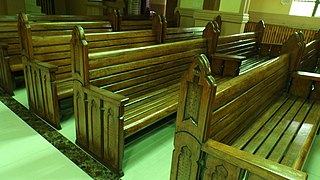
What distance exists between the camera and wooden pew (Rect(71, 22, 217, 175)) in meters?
1.78

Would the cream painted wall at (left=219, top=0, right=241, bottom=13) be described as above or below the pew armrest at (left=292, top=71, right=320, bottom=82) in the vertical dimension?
above

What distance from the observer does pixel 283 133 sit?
1.87m

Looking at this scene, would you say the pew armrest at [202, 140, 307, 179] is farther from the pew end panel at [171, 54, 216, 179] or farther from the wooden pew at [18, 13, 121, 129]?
the wooden pew at [18, 13, 121, 129]

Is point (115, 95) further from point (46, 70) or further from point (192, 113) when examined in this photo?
point (46, 70)

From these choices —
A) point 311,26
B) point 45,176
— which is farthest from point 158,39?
point 311,26

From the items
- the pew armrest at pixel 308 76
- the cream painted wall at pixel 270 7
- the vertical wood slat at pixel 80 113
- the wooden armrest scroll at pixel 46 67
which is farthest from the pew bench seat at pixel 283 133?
the cream painted wall at pixel 270 7

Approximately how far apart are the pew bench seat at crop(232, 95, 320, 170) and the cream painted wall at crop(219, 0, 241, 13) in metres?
2.60

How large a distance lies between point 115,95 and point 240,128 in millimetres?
937

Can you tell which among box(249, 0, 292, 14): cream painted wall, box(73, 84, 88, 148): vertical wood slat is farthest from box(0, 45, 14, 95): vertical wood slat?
box(249, 0, 292, 14): cream painted wall

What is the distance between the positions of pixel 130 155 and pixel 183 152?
0.85 meters

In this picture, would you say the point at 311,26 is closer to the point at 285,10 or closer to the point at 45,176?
the point at 285,10

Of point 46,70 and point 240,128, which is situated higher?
point 46,70

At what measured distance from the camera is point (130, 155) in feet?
6.95

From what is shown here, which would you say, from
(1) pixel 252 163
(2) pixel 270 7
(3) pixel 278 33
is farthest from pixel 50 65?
(2) pixel 270 7
